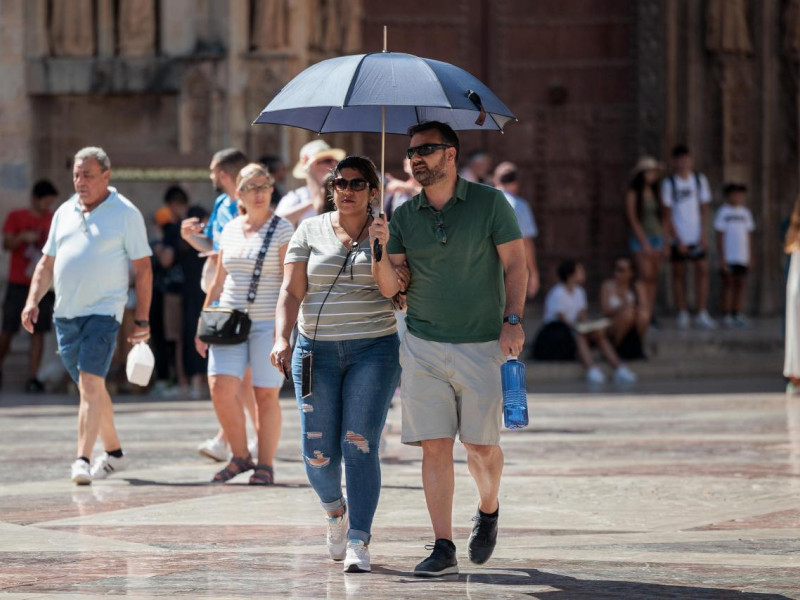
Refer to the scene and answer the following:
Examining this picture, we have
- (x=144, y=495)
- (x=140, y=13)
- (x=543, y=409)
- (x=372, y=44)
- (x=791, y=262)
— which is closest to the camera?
(x=144, y=495)

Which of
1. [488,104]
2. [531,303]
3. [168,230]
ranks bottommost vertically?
[531,303]

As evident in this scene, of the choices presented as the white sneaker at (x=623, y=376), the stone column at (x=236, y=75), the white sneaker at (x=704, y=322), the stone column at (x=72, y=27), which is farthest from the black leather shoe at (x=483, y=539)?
the stone column at (x=72, y=27)

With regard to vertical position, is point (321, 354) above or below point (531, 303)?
above

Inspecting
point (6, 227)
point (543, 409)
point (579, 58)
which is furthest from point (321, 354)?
point (579, 58)

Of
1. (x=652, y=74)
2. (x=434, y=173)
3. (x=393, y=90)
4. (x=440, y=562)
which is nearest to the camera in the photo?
(x=440, y=562)

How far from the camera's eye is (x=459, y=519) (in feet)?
28.1

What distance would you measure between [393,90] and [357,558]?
6.40 ft

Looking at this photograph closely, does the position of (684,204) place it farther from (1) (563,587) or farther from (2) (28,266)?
(1) (563,587)

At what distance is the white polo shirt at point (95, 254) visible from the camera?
10.1 m

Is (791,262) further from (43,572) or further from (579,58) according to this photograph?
(43,572)

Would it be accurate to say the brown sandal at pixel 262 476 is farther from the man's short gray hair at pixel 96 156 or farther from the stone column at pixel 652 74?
the stone column at pixel 652 74

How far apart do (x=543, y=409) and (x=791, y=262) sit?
2.72 m

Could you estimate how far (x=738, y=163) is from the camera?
2119 centimetres

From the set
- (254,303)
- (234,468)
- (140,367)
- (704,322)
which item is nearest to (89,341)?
(140,367)
